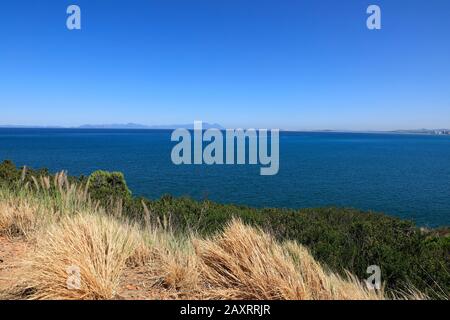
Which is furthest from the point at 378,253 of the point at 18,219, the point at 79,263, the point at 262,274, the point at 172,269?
the point at 18,219

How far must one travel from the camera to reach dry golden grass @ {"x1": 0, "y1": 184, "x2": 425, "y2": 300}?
351 centimetres

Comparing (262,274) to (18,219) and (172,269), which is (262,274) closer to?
(172,269)

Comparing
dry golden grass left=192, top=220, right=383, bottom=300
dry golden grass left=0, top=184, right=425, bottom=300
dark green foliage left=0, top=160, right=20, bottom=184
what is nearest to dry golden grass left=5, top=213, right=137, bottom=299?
dry golden grass left=0, top=184, right=425, bottom=300

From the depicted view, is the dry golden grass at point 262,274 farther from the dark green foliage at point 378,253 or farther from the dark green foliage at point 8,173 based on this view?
the dark green foliage at point 8,173

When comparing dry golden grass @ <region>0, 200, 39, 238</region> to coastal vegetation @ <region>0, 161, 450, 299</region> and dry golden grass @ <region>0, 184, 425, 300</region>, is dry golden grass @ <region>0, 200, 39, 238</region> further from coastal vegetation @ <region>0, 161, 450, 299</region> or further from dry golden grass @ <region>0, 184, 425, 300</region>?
dry golden grass @ <region>0, 184, 425, 300</region>

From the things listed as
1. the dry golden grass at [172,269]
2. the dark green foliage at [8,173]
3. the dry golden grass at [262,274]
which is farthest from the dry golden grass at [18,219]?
the dark green foliage at [8,173]

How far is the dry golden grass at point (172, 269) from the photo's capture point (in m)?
3.51

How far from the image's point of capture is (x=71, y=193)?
7.34 metres

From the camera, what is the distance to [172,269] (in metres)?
3.98

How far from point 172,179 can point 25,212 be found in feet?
126
